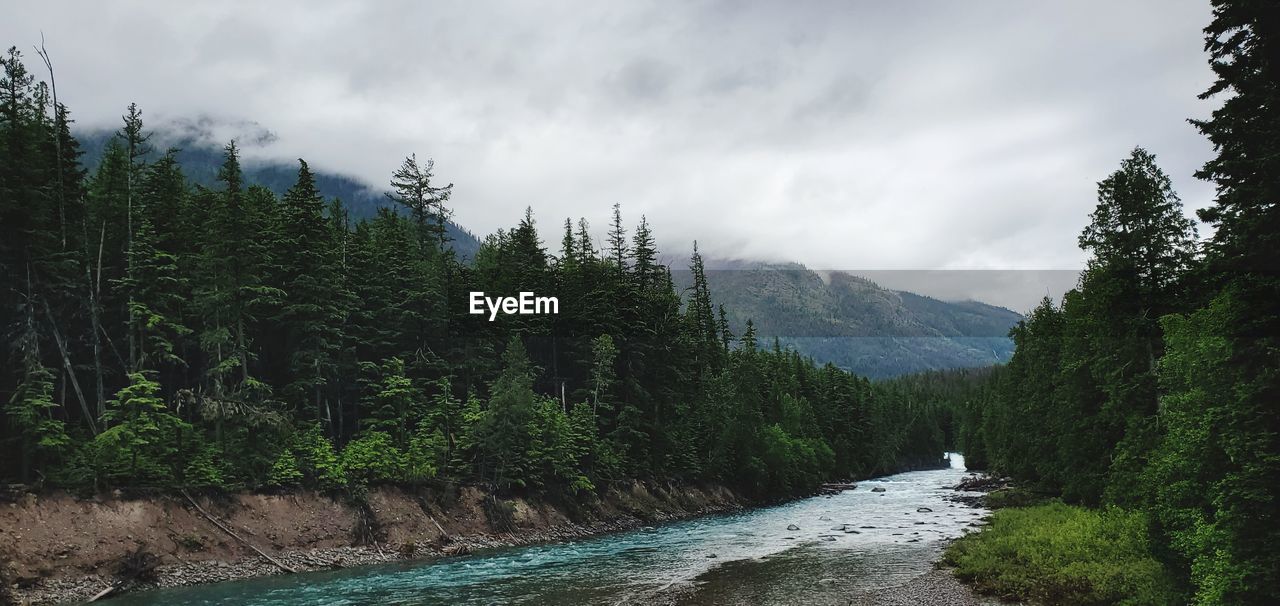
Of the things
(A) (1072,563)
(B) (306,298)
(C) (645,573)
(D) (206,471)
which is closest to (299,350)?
(B) (306,298)

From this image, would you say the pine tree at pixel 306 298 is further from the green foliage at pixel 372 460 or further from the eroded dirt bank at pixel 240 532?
the eroded dirt bank at pixel 240 532

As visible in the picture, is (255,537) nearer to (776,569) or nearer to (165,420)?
(165,420)

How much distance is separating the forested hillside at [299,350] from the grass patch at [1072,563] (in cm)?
3204

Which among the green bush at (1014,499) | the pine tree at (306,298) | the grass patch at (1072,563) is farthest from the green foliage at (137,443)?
the green bush at (1014,499)

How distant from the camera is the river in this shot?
30.0 m

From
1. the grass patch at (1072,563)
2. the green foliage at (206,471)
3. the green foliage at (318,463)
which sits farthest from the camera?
the green foliage at (318,463)

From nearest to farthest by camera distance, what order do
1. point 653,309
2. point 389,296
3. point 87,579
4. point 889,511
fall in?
point 87,579, point 389,296, point 889,511, point 653,309

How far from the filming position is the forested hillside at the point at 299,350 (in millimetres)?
37938

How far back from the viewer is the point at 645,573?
35.3 metres

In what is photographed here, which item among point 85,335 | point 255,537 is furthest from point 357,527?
point 85,335

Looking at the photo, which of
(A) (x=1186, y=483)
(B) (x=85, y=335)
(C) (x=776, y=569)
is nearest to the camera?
(A) (x=1186, y=483)

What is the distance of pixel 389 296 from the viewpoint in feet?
192

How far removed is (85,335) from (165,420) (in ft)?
31.2

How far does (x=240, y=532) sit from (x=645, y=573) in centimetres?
2279
